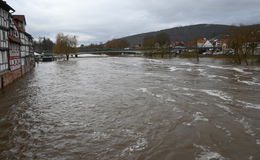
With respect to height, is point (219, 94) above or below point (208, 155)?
above

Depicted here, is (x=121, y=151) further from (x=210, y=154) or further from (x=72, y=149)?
(x=210, y=154)

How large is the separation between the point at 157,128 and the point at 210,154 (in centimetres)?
274

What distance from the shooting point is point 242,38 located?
1599 inches

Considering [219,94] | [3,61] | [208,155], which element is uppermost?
[3,61]

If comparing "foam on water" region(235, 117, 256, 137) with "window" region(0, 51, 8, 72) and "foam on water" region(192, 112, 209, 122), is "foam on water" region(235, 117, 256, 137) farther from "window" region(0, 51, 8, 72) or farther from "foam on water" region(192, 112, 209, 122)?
"window" region(0, 51, 8, 72)

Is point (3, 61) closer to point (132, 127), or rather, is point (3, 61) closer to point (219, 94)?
point (132, 127)

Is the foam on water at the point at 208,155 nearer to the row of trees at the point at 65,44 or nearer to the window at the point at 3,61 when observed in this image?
the window at the point at 3,61

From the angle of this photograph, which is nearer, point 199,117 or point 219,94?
point 199,117

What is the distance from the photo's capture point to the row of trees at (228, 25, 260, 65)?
4094 centimetres

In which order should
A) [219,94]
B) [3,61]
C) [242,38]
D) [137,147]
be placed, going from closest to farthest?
[137,147] < [219,94] < [3,61] < [242,38]

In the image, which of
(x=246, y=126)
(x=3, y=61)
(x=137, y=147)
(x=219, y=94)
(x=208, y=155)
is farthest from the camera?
(x=3, y=61)

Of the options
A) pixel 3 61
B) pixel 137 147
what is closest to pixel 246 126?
pixel 137 147

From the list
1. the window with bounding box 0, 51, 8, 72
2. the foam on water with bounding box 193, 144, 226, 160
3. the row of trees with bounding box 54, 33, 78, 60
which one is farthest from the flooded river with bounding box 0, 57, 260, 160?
the row of trees with bounding box 54, 33, 78, 60

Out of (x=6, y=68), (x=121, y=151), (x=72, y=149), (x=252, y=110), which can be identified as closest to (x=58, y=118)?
(x=72, y=149)
